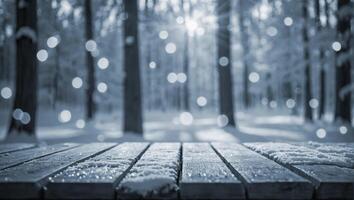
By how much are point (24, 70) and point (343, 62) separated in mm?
10506

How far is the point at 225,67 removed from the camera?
12.3 metres

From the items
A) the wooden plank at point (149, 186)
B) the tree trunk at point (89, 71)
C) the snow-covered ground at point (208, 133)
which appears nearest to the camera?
the wooden plank at point (149, 186)

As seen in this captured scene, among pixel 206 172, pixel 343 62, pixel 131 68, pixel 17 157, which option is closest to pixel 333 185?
Result: pixel 206 172

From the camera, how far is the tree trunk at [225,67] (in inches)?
487

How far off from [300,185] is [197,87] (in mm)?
50902

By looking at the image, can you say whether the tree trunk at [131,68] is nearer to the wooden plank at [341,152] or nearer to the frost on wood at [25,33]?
the frost on wood at [25,33]

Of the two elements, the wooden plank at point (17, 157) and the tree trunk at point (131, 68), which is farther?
the tree trunk at point (131, 68)

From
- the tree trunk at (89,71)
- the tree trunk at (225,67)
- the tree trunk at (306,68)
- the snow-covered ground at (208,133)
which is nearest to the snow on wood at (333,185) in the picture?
the snow-covered ground at (208,133)

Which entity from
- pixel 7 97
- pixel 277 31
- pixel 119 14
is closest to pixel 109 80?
pixel 7 97

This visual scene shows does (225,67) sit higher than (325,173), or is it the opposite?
(225,67)

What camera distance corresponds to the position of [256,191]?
1001 mm

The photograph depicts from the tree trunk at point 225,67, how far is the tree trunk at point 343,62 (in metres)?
4.12

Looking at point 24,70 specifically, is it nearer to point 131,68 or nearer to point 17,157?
point 131,68

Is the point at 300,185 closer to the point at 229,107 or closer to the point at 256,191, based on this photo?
the point at 256,191
